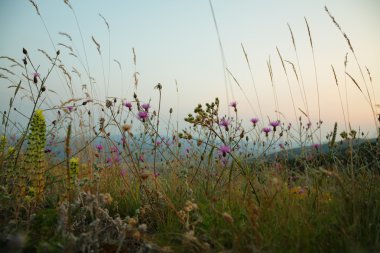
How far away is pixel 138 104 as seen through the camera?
2818 mm

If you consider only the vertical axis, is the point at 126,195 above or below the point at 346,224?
above

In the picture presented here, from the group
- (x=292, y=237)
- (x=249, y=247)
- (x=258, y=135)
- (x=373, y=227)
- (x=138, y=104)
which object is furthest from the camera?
(x=258, y=135)

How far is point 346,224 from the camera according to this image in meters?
1.73

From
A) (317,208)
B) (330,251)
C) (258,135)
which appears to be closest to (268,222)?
(330,251)

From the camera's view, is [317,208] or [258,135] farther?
[258,135]

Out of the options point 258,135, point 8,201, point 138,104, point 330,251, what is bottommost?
point 330,251

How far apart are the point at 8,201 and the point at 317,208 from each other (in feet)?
7.14

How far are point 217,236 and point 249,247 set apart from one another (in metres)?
0.42

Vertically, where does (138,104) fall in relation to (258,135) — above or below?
above

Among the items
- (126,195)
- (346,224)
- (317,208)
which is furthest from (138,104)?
(346,224)

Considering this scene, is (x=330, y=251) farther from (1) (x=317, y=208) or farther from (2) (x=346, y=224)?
(1) (x=317, y=208)

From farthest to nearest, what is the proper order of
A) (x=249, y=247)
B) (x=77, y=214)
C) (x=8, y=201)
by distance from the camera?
(x=8, y=201)
(x=77, y=214)
(x=249, y=247)

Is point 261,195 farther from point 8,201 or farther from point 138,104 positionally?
point 8,201

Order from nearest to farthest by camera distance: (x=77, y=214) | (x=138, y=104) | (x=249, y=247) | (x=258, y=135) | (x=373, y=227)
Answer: (x=249, y=247) < (x=373, y=227) < (x=77, y=214) < (x=138, y=104) < (x=258, y=135)
